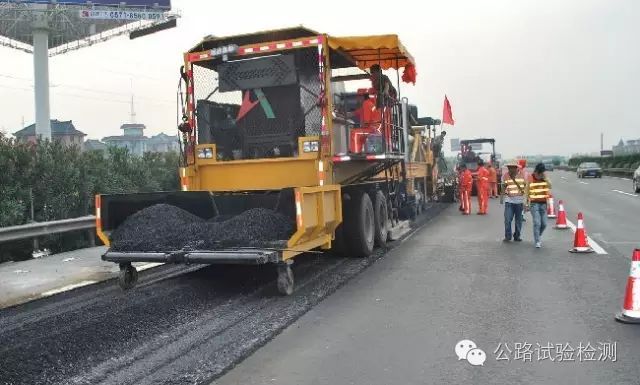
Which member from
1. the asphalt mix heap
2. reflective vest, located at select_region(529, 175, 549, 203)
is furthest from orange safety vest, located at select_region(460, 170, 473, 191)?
the asphalt mix heap

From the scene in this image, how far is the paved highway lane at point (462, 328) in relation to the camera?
4430 millimetres

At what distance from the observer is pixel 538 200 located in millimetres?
10930

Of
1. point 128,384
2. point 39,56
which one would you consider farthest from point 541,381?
point 39,56

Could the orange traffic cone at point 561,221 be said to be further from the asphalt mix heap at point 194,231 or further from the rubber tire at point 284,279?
the rubber tire at point 284,279

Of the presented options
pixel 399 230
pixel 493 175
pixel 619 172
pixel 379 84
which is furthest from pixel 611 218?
pixel 619 172

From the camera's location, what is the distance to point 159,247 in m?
7.19

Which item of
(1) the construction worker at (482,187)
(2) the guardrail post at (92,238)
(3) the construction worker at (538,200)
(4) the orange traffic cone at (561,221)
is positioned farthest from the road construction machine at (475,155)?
(2) the guardrail post at (92,238)

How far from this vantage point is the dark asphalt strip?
4566mm

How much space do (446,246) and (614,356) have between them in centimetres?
641

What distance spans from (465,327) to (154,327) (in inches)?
114

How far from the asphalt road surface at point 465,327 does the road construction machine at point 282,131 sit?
1.39 metres

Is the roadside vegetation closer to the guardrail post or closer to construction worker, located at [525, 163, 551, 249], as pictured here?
the guardrail post

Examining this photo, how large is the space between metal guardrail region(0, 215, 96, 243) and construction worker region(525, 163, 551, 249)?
313 inches

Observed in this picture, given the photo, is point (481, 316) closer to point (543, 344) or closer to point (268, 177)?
point (543, 344)
